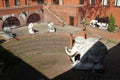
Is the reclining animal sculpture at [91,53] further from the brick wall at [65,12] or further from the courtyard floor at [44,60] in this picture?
the brick wall at [65,12]

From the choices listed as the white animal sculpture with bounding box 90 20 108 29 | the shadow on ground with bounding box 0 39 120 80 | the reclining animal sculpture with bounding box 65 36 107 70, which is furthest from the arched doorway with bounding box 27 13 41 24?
the reclining animal sculpture with bounding box 65 36 107 70

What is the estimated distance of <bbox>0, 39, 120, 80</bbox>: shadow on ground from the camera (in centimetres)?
2314

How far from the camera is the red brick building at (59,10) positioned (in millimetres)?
38153

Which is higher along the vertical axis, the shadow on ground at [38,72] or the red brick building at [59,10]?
the red brick building at [59,10]

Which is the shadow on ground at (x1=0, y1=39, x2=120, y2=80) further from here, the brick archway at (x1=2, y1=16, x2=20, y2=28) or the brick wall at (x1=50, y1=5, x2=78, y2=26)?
the brick wall at (x1=50, y1=5, x2=78, y2=26)

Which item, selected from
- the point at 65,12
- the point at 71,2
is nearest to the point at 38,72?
the point at 65,12

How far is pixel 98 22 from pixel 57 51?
983cm

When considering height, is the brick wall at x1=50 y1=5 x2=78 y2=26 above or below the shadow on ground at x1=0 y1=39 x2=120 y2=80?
above

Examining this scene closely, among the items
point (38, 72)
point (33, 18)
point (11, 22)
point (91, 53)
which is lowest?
point (38, 72)

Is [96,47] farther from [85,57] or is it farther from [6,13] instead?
[6,13]

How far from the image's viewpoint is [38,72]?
87.9ft

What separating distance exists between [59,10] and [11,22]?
8903 mm

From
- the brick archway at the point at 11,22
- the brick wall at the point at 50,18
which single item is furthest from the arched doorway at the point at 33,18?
the brick archway at the point at 11,22

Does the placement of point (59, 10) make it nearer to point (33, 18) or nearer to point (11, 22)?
point (33, 18)
